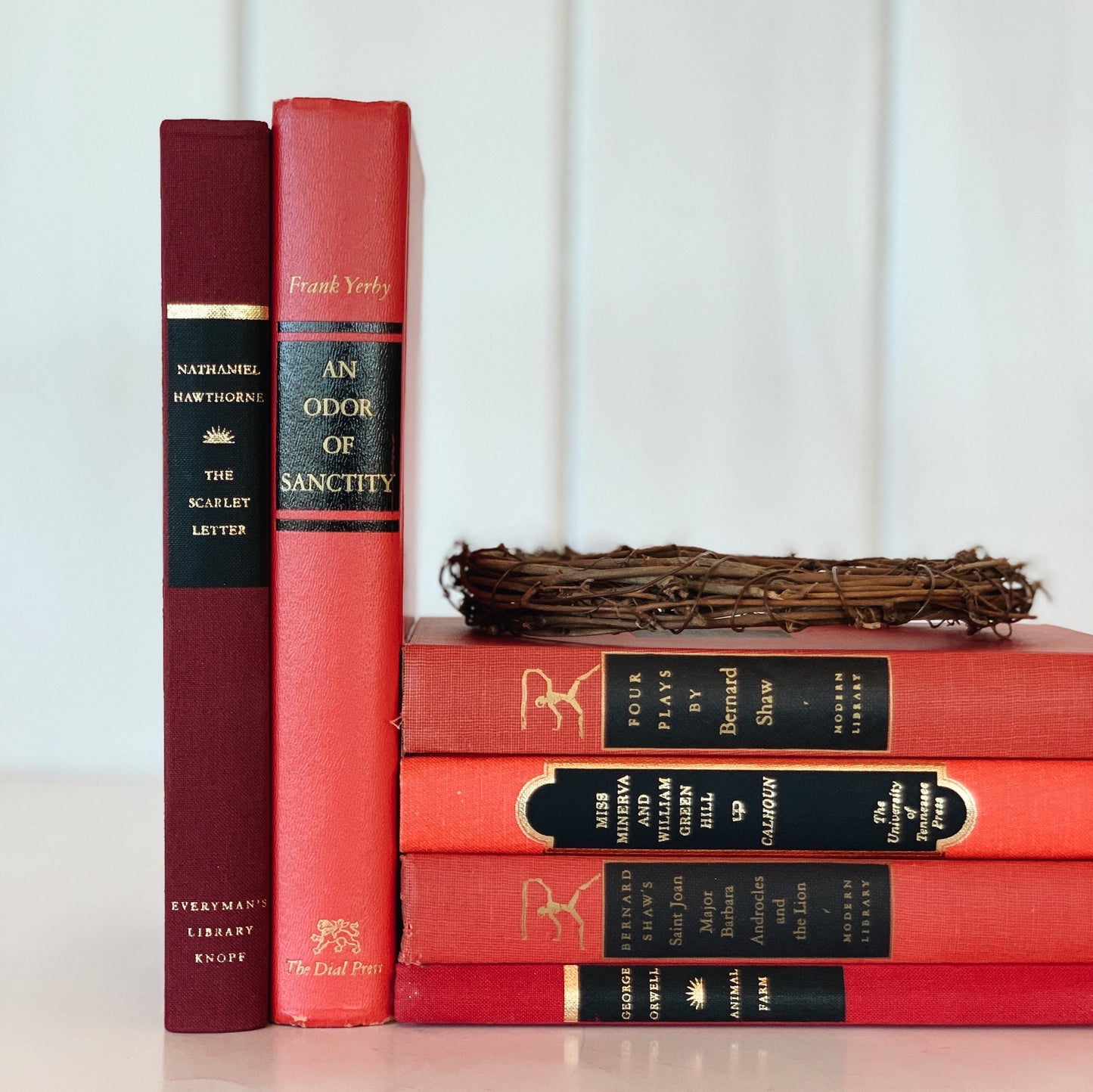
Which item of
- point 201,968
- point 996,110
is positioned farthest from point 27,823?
point 996,110

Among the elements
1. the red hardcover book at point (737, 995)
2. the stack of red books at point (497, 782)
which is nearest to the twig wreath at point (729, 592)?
the stack of red books at point (497, 782)

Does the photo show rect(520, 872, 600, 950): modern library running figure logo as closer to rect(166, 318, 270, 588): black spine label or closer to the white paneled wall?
rect(166, 318, 270, 588): black spine label

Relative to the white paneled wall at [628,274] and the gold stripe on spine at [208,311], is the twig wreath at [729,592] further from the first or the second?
the white paneled wall at [628,274]

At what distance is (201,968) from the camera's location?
0.49m

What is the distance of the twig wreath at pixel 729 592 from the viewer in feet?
1.75

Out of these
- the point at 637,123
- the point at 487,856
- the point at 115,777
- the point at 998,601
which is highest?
the point at 637,123

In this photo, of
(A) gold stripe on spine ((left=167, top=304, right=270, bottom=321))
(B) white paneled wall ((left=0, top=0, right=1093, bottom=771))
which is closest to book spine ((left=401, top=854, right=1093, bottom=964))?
(A) gold stripe on spine ((left=167, top=304, right=270, bottom=321))

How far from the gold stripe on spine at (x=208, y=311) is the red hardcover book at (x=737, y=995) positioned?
0.90 feet

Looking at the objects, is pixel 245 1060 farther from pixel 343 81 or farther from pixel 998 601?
pixel 343 81

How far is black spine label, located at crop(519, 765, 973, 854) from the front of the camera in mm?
504

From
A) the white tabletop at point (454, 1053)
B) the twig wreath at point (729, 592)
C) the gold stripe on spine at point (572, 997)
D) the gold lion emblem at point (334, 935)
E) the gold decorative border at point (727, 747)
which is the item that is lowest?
the white tabletop at point (454, 1053)

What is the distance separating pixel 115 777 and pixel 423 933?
625 millimetres

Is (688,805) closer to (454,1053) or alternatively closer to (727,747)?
(727,747)

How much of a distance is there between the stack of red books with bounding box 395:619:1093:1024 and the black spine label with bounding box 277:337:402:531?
7 centimetres
